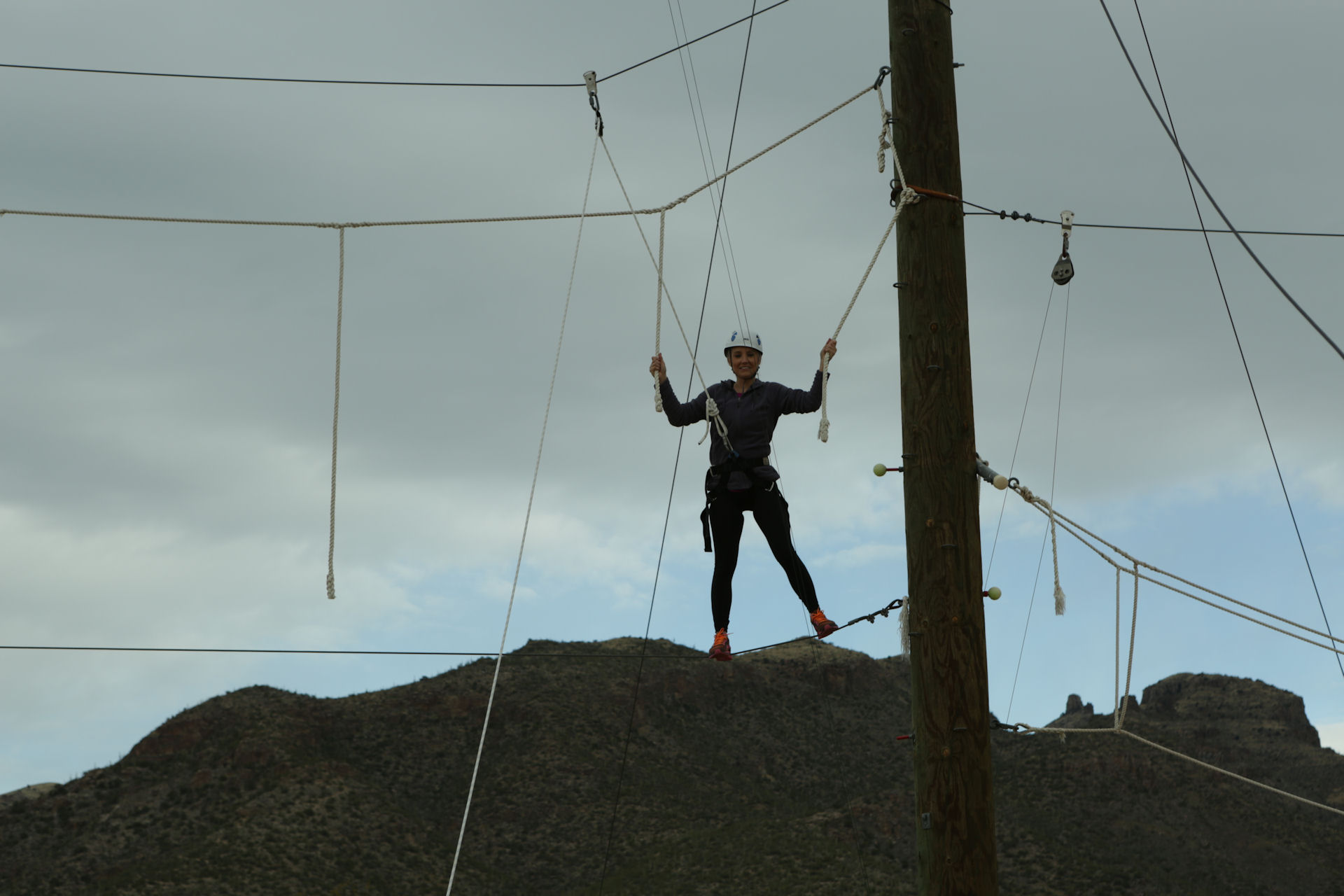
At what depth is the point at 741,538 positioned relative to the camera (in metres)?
8.45

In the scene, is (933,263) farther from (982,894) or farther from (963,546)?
(982,894)

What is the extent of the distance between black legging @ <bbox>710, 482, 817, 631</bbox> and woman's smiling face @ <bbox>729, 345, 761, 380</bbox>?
0.78 metres

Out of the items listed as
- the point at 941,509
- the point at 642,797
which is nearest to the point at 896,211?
the point at 941,509

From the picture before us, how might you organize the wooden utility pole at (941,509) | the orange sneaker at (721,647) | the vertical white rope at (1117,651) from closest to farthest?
the wooden utility pole at (941,509) → the vertical white rope at (1117,651) → the orange sneaker at (721,647)

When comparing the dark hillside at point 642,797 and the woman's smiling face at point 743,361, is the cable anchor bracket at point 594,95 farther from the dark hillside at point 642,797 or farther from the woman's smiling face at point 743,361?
the dark hillside at point 642,797

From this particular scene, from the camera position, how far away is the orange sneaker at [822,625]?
783 cm

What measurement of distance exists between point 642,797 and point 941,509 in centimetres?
5685

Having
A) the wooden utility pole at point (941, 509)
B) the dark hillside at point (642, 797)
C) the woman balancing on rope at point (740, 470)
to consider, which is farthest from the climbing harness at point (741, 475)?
the dark hillside at point (642, 797)

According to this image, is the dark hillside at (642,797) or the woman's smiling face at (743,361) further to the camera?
the dark hillside at (642,797)

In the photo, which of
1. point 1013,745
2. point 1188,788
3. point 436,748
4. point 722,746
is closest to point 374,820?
point 436,748

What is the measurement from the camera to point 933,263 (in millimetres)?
6199

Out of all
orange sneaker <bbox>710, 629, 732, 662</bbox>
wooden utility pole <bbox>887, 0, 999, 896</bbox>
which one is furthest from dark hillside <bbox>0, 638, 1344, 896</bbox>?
wooden utility pole <bbox>887, 0, 999, 896</bbox>

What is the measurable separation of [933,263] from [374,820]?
5450 centimetres

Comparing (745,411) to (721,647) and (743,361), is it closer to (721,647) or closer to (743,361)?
(743,361)
